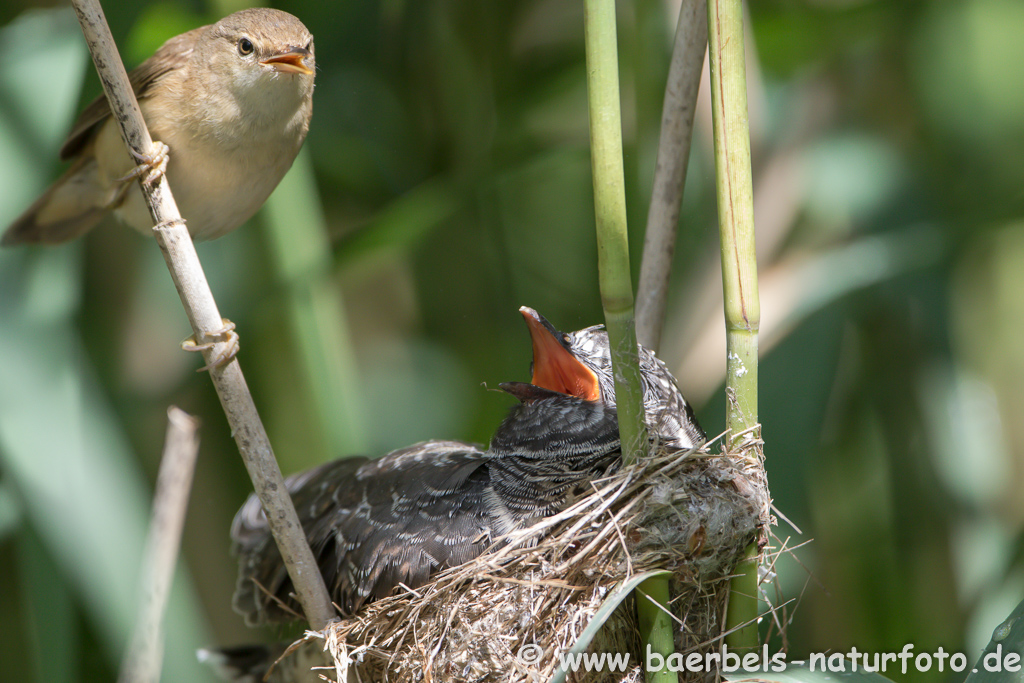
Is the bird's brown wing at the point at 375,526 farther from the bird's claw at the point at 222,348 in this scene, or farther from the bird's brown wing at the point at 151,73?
the bird's brown wing at the point at 151,73

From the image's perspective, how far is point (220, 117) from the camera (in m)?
1.61

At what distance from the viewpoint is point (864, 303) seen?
7.29ft

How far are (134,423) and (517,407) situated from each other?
1385mm

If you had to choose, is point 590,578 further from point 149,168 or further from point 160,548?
point 149,168

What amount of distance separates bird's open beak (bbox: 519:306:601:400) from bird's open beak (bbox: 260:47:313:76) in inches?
25.9

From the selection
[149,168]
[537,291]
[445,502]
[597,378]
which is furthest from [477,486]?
[149,168]

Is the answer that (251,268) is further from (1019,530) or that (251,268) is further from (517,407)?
(1019,530)

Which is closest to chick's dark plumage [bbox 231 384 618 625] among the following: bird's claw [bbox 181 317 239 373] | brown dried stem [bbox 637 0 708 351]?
brown dried stem [bbox 637 0 708 351]

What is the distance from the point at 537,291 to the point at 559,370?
0.55 meters

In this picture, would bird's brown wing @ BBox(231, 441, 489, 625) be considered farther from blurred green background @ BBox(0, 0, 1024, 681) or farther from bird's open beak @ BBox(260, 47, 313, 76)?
bird's open beak @ BBox(260, 47, 313, 76)

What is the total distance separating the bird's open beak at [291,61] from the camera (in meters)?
1.49

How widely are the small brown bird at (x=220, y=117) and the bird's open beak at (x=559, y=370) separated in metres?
0.63

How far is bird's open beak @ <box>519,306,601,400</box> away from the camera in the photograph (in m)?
1.78

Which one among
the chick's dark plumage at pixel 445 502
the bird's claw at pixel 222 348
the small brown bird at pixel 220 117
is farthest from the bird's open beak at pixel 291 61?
the chick's dark plumage at pixel 445 502
